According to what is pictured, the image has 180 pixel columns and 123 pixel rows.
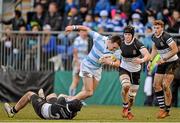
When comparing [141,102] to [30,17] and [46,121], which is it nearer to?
[30,17]

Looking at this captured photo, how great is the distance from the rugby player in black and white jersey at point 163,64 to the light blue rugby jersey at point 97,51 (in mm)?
1179

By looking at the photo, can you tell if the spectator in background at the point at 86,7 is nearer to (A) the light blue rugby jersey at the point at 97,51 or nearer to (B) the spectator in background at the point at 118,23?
(B) the spectator in background at the point at 118,23

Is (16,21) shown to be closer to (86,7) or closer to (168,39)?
(86,7)

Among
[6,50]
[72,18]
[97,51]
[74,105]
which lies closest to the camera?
[74,105]

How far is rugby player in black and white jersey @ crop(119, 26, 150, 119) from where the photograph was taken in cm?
1872

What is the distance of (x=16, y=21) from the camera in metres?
28.8

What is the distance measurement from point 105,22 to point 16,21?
3.66 meters

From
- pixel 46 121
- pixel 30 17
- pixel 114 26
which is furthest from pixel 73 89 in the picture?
pixel 46 121

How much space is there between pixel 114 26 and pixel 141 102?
10.4ft

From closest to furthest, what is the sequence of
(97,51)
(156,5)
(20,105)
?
(20,105) < (97,51) < (156,5)

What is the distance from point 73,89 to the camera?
83.7ft

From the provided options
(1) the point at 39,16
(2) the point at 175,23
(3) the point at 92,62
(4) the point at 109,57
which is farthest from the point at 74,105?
(1) the point at 39,16

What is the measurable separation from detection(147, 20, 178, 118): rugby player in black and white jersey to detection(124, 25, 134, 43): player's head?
104cm

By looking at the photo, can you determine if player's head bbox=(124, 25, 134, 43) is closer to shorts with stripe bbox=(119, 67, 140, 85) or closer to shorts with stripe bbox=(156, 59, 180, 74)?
shorts with stripe bbox=(119, 67, 140, 85)
